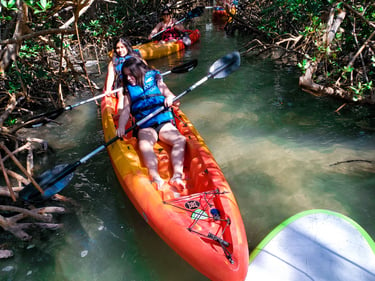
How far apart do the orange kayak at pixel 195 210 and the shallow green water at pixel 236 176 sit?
0.41 m

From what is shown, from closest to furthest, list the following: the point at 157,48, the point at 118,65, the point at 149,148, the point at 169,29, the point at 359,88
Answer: the point at 149,148 → the point at 359,88 → the point at 118,65 → the point at 157,48 → the point at 169,29

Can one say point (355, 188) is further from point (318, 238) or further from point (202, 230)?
point (202, 230)

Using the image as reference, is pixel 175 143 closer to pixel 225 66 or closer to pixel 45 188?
pixel 45 188

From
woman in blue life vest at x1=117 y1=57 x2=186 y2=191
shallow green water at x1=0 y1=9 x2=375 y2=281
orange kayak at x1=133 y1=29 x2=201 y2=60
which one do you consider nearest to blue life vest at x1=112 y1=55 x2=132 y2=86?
shallow green water at x1=0 y1=9 x2=375 y2=281

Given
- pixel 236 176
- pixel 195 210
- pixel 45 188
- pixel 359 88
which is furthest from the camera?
pixel 359 88

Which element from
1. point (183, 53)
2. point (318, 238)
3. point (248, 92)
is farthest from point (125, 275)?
point (183, 53)

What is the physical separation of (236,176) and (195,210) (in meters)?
1.17

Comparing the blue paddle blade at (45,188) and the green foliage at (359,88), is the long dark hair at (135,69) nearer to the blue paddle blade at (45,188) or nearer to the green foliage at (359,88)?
the blue paddle blade at (45,188)

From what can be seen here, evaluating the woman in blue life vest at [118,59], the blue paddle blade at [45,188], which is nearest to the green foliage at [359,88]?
the woman in blue life vest at [118,59]

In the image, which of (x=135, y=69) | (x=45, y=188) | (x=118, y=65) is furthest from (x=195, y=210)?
(x=118, y=65)

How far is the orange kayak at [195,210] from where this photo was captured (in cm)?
171

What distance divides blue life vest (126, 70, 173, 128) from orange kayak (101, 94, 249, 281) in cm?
33

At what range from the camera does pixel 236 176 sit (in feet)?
10.2

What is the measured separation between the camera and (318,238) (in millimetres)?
1997
